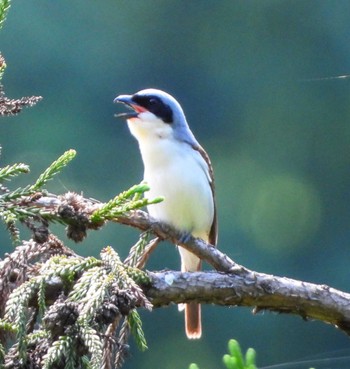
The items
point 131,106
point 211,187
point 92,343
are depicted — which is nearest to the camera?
point 92,343

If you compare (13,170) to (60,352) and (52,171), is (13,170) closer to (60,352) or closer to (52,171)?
(52,171)

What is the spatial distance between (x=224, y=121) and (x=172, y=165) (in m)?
6.37

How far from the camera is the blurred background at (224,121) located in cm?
910

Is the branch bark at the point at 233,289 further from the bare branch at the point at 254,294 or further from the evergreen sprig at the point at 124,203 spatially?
the evergreen sprig at the point at 124,203

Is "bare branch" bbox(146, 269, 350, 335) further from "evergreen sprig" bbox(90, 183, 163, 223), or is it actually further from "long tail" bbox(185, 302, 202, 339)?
"long tail" bbox(185, 302, 202, 339)

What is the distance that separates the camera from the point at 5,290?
2277mm

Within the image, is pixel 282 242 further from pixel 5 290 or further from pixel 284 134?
pixel 5 290

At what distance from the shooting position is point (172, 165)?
3973 millimetres

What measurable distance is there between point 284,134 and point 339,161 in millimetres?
631

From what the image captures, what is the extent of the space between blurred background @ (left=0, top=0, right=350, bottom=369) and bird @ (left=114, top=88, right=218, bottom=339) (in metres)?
4.30

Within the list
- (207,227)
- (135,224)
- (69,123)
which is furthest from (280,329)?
(135,224)

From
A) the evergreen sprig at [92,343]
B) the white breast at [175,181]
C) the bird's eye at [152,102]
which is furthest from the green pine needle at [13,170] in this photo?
the bird's eye at [152,102]

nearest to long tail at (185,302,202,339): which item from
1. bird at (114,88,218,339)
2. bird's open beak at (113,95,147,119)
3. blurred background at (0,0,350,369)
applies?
bird at (114,88,218,339)

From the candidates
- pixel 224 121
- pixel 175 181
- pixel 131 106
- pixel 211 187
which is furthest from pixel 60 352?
pixel 224 121
